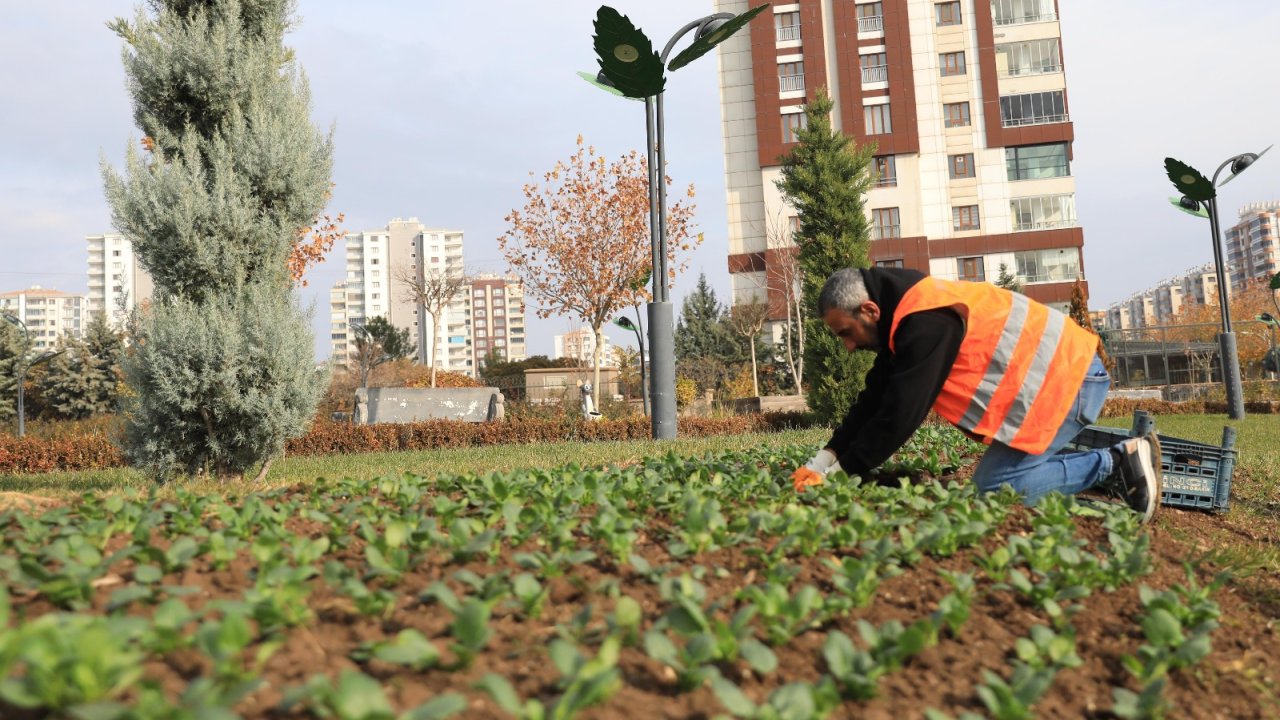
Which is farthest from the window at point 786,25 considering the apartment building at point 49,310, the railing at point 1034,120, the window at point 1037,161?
the apartment building at point 49,310

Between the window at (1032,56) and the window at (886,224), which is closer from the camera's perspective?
the window at (886,224)

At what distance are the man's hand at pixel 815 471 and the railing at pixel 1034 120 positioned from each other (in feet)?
136

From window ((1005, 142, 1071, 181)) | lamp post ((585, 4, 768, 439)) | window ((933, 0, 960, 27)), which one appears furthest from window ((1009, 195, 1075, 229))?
lamp post ((585, 4, 768, 439))

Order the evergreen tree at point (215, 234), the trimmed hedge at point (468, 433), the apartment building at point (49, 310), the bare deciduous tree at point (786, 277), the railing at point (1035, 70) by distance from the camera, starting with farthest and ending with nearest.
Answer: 1. the apartment building at point (49, 310)
2. the railing at point (1035, 70)
3. the bare deciduous tree at point (786, 277)
4. the trimmed hedge at point (468, 433)
5. the evergreen tree at point (215, 234)

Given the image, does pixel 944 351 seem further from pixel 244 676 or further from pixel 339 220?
pixel 339 220

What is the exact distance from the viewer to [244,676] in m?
1.47

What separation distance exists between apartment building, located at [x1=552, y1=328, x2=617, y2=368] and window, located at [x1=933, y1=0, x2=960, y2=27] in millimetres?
24347

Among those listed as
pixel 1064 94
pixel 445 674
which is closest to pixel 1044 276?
pixel 1064 94

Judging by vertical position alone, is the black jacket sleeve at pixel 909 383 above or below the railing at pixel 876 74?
below

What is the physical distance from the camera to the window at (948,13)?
4009cm

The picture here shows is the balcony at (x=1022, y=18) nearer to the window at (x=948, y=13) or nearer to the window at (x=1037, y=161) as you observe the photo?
the window at (x=948, y=13)

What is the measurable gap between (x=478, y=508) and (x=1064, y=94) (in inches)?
1756

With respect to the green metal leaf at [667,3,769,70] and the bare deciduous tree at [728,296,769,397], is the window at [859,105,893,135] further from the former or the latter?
the green metal leaf at [667,3,769,70]

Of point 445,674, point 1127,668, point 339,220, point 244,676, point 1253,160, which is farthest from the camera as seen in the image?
point 339,220
